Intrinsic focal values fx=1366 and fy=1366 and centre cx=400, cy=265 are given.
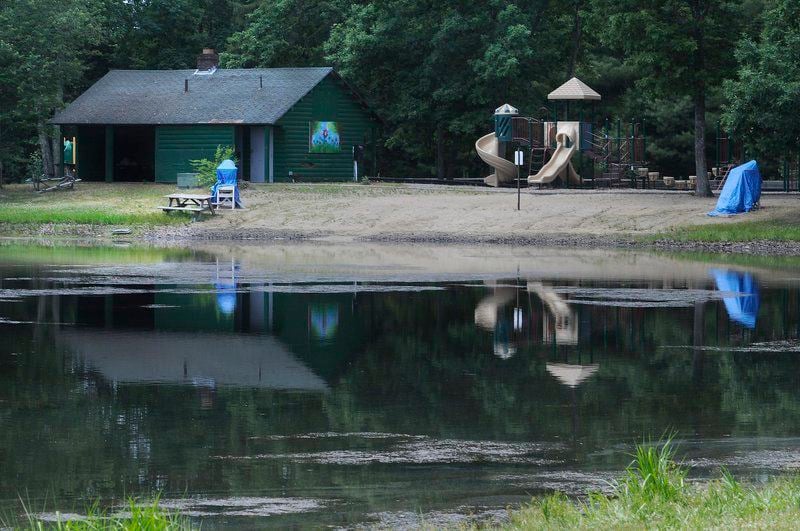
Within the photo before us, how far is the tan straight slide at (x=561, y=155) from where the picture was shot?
53812 mm

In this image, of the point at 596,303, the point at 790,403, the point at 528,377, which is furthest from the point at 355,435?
the point at 596,303

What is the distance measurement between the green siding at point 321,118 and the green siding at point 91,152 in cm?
916

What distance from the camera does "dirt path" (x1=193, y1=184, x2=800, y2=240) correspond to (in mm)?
42438

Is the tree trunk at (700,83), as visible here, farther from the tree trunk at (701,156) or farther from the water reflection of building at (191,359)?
the water reflection of building at (191,359)

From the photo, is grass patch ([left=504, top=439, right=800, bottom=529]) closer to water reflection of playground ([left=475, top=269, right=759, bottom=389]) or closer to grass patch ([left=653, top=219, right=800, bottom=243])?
water reflection of playground ([left=475, top=269, right=759, bottom=389])

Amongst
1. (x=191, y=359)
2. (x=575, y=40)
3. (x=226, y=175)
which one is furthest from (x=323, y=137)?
(x=191, y=359)

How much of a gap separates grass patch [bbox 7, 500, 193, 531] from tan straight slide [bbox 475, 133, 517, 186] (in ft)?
151

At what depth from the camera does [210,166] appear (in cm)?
5419

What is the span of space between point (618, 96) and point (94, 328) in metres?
49.2

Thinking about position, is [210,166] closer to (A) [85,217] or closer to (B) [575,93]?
(A) [85,217]

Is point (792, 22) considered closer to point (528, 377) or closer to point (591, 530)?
point (528, 377)

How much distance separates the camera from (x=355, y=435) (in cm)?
1300

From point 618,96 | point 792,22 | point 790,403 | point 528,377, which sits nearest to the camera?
point 790,403

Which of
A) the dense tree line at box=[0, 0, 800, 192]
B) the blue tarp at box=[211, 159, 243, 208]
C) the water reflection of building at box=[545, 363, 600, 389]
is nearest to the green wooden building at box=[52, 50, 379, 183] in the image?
the dense tree line at box=[0, 0, 800, 192]
